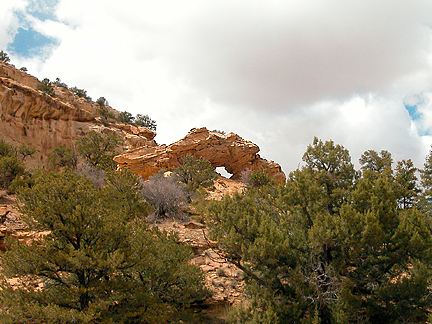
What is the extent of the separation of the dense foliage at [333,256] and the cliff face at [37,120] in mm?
28341

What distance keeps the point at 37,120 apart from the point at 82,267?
1227 inches

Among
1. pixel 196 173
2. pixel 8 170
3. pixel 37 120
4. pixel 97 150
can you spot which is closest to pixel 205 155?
pixel 196 173

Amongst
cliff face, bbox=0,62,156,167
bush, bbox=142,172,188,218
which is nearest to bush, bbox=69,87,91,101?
cliff face, bbox=0,62,156,167

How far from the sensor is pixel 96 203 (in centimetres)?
955

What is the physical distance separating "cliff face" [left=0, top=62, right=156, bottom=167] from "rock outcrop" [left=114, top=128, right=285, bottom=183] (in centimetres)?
699

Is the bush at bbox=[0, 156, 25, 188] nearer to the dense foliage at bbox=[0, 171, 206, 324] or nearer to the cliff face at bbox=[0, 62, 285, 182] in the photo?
the dense foliage at bbox=[0, 171, 206, 324]

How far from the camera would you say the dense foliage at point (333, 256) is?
9.96 meters

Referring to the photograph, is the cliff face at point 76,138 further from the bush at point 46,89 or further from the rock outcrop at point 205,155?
the bush at point 46,89

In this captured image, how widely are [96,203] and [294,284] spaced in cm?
703

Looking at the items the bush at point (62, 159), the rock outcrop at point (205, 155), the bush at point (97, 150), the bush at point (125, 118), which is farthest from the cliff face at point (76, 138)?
the bush at point (125, 118)

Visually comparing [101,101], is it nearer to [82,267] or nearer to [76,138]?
[76,138]

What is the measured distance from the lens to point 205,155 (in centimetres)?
3366

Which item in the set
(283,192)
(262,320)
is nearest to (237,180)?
(283,192)

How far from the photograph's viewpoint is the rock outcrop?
31811mm
